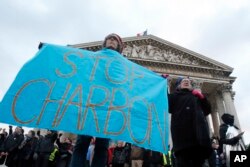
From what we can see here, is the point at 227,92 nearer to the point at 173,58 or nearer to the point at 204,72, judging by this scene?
the point at 204,72

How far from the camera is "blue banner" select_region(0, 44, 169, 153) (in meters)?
3.26

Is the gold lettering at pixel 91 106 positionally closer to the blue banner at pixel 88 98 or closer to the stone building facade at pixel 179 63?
the blue banner at pixel 88 98

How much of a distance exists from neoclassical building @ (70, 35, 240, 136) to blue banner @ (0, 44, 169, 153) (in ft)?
73.4

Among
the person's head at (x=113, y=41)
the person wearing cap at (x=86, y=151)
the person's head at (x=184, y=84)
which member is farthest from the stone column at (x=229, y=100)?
the person wearing cap at (x=86, y=151)

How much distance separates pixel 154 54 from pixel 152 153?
65.9 ft

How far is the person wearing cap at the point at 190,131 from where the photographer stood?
3631mm

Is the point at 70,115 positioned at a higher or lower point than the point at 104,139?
higher

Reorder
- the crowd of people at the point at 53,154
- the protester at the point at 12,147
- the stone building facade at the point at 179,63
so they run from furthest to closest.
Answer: the stone building facade at the point at 179,63 < the protester at the point at 12,147 < the crowd of people at the point at 53,154

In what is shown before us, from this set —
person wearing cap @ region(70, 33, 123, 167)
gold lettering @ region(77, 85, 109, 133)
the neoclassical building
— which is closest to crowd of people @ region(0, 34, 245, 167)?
person wearing cap @ region(70, 33, 123, 167)

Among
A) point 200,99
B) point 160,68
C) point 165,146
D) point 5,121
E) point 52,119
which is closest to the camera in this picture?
point 5,121

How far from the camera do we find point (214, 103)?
101 feet

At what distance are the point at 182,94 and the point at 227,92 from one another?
975 inches


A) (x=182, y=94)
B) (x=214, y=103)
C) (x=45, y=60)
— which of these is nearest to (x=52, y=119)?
(x=45, y=60)

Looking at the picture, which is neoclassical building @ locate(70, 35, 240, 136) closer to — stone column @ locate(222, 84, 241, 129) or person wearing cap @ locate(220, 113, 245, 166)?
stone column @ locate(222, 84, 241, 129)
